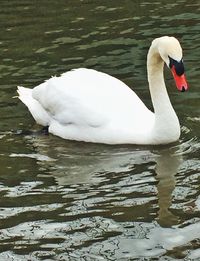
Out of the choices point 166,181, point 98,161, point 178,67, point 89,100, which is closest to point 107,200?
point 166,181

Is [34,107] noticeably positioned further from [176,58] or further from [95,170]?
[176,58]

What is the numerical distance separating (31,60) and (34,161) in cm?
366

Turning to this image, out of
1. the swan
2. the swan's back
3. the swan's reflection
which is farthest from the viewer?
the swan's back

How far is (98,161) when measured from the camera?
986 centimetres

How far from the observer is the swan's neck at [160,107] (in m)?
10.2

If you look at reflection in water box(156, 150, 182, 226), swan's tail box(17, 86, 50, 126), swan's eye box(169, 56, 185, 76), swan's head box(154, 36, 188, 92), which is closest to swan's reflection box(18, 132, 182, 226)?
reflection in water box(156, 150, 182, 226)

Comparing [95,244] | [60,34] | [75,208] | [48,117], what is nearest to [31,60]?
[60,34]

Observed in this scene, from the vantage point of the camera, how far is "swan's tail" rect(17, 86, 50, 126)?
36.7 ft

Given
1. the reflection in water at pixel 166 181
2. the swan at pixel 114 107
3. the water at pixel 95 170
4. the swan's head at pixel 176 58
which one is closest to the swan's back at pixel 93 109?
the swan at pixel 114 107

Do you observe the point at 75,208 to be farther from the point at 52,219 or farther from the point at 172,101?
the point at 172,101

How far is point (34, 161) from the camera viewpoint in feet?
32.5

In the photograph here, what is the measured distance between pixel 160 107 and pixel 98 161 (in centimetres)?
98

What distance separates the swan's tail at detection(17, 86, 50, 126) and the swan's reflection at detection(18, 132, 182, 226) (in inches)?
21.4

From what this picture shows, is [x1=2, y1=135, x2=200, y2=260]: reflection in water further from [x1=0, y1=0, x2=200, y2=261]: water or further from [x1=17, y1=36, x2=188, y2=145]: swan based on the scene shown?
[x1=17, y1=36, x2=188, y2=145]: swan
